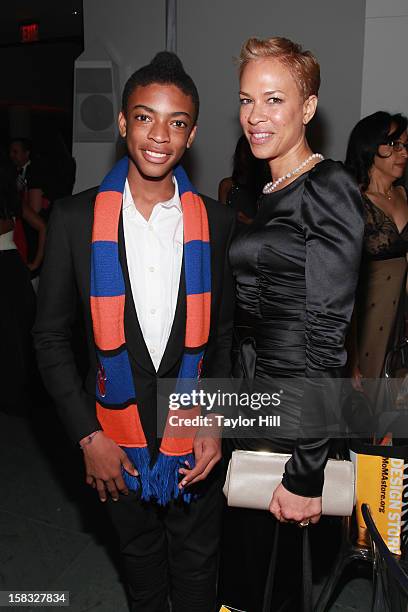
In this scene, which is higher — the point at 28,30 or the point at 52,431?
the point at 28,30

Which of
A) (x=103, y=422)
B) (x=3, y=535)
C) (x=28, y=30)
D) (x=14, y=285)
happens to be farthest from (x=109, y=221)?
(x=28, y=30)

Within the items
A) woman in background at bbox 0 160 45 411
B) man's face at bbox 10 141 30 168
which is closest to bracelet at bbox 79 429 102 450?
woman in background at bbox 0 160 45 411

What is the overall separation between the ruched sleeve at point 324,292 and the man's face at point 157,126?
0.38 m

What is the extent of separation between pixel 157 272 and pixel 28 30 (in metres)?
8.84

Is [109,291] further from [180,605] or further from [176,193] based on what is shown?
[180,605]

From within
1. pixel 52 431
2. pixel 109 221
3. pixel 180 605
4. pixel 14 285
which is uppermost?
pixel 109 221

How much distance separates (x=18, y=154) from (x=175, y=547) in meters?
4.18

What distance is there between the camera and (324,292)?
1225 mm

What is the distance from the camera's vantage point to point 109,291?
143 cm

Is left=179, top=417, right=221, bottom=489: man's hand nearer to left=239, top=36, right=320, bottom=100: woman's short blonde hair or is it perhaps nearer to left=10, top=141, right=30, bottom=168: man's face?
left=239, top=36, right=320, bottom=100: woman's short blonde hair

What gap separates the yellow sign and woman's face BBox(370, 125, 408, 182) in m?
1.49

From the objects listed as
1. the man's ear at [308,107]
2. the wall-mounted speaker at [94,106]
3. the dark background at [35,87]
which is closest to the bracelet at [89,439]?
the man's ear at [308,107]

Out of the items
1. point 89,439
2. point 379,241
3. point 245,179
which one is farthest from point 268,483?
point 245,179

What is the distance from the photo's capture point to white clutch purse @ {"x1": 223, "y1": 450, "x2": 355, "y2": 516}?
132 cm
